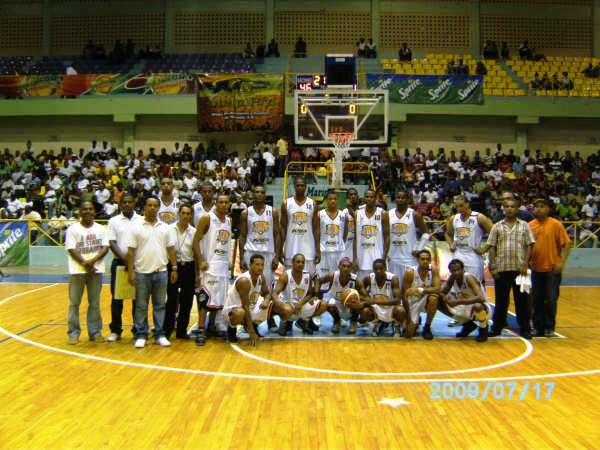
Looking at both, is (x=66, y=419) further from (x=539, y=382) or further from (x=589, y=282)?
(x=589, y=282)

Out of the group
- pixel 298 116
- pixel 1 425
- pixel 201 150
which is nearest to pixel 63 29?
pixel 201 150

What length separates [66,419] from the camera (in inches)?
188

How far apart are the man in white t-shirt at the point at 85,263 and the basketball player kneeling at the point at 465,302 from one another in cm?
447

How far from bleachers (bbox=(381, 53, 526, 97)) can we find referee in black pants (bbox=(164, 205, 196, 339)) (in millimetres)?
18838

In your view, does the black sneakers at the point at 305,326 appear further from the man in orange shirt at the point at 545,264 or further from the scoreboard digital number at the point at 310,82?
the scoreboard digital number at the point at 310,82

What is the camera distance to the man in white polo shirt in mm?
A: 7195

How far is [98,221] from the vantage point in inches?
658

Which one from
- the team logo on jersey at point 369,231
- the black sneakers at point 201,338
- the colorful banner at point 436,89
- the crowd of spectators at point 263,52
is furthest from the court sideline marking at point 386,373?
the crowd of spectators at point 263,52

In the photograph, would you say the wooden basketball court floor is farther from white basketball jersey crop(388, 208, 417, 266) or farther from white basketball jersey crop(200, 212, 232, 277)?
white basketball jersey crop(388, 208, 417, 266)

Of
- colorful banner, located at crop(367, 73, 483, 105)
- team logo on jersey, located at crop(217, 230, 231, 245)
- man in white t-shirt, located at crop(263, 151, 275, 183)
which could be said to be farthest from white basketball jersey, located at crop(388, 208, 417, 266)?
colorful banner, located at crop(367, 73, 483, 105)

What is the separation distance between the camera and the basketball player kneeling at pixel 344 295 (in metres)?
7.95

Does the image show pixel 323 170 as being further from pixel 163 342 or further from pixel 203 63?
pixel 163 342

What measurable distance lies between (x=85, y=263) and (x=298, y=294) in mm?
2753
